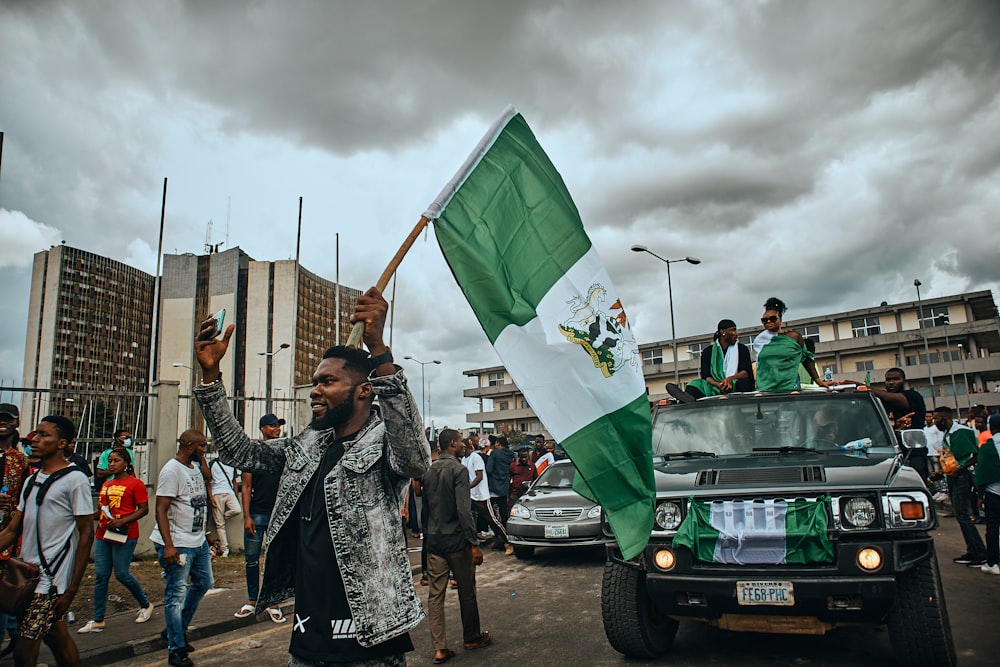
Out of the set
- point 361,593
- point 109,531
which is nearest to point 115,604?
point 109,531

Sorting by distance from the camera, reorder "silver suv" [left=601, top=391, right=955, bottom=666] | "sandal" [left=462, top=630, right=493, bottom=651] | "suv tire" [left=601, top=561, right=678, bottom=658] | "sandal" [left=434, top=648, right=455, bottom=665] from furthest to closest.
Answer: "sandal" [left=462, top=630, right=493, bottom=651] → "sandal" [left=434, top=648, right=455, bottom=665] → "suv tire" [left=601, top=561, right=678, bottom=658] → "silver suv" [left=601, top=391, right=955, bottom=666]

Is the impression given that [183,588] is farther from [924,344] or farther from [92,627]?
[924,344]

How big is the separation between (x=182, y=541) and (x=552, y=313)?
4618 millimetres

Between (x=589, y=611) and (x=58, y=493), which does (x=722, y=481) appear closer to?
(x=589, y=611)

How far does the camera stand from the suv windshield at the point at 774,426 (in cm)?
538

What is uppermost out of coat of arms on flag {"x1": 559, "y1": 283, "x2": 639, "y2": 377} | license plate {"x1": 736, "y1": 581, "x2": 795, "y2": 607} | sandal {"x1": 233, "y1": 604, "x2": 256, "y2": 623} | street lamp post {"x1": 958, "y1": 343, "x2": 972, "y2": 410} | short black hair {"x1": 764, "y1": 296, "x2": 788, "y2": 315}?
street lamp post {"x1": 958, "y1": 343, "x2": 972, "y2": 410}

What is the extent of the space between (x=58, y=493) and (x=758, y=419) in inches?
211

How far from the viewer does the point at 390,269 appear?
2807 mm

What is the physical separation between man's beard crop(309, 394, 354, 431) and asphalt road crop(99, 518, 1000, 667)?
3426mm

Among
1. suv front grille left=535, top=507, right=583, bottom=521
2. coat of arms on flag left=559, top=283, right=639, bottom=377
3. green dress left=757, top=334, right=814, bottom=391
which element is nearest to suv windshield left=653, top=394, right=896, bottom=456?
green dress left=757, top=334, right=814, bottom=391

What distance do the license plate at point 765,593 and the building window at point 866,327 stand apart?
59816 millimetres

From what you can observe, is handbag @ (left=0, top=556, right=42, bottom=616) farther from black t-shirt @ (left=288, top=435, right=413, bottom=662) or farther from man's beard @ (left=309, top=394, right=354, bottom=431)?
man's beard @ (left=309, top=394, right=354, bottom=431)

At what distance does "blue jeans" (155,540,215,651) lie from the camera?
5.76 meters

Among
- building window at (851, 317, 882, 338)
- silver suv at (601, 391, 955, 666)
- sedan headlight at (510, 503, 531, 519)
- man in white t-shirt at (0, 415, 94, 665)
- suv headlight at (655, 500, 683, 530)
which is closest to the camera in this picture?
silver suv at (601, 391, 955, 666)
